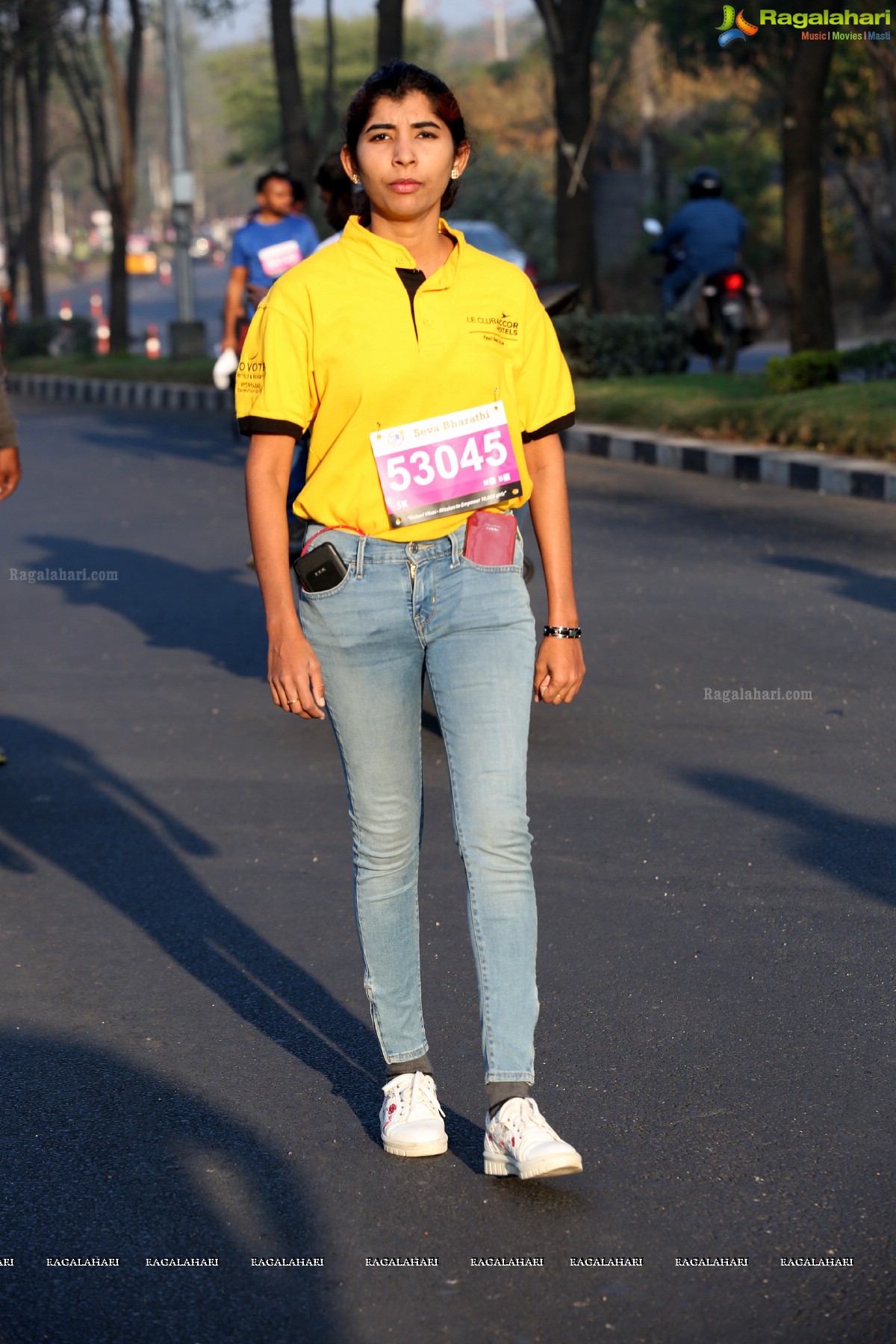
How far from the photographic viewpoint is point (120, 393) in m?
27.7

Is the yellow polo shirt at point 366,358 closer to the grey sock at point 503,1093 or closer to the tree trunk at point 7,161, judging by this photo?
the grey sock at point 503,1093

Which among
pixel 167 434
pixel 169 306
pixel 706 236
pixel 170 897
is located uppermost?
pixel 706 236

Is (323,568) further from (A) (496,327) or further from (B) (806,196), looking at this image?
(B) (806,196)

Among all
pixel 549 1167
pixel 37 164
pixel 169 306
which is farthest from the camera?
pixel 169 306

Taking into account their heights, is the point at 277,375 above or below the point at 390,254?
below

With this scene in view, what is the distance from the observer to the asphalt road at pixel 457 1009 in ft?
10.5

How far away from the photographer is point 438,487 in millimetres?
3555

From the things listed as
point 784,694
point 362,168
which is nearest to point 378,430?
point 362,168

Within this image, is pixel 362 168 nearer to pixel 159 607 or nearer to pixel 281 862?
pixel 281 862

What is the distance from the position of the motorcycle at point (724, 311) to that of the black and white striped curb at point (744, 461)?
2.27 metres

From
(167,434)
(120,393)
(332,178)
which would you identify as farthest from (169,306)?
(332,178)

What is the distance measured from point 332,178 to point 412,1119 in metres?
5.06

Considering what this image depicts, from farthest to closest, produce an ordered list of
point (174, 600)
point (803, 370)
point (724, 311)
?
point (724, 311), point (803, 370), point (174, 600)

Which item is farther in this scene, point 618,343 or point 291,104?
point 291,104
